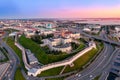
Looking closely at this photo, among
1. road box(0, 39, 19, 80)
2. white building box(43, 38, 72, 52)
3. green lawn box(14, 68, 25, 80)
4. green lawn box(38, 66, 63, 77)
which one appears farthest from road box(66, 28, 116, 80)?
road box(0, 39, 19, 80)

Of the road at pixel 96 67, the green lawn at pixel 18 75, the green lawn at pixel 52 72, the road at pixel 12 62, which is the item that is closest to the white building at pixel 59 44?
the road at pixel 96 67

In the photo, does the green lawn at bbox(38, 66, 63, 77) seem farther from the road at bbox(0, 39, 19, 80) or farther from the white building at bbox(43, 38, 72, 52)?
the white building at bbox(43, 38, 72, 52)

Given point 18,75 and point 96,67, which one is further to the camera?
point 96,67

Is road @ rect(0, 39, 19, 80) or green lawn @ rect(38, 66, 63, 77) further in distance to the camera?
road @ rect(0, 39, 19, 80)

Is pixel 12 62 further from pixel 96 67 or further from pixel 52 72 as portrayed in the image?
pixel 96 67

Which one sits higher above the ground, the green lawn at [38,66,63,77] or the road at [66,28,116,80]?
the green lawn at [38,66,63,77]

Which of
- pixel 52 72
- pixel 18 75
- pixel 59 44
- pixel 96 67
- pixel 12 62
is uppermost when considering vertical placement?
pixel 59 44

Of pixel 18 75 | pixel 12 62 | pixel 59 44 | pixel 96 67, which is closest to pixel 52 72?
pixel 18 75

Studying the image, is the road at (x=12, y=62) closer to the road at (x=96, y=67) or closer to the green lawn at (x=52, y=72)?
the green lawn at (x=52, y=72)

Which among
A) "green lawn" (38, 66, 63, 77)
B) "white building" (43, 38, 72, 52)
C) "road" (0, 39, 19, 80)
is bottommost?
"road" (0, 39, 19, 80)

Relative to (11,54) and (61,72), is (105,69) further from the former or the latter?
(11,54)

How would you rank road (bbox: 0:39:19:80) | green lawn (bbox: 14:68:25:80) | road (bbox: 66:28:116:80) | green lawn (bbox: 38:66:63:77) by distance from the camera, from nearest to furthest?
road (bbox: 66:28:116:80)
green lawn (bbox: 14:68:25:80)
green lawn (bbox: 38:66:63:77)
road (bbox: 0:39:19:80)

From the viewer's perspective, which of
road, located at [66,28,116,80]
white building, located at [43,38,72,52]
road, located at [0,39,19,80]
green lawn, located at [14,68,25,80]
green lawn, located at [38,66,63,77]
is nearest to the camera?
road, located at [66,28,116,80]
